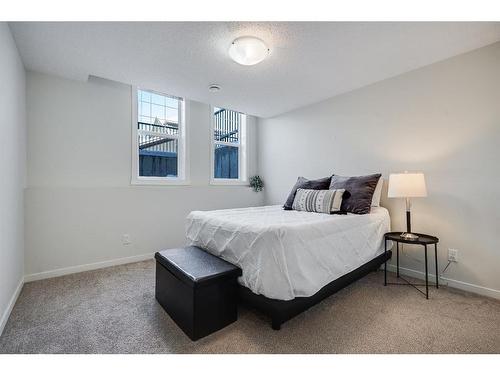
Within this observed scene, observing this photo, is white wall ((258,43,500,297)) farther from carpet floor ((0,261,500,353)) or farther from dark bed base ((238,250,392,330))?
dark bed base ((238,250,392,330))

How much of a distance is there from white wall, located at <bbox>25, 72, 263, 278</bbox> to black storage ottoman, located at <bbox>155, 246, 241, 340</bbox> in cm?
148

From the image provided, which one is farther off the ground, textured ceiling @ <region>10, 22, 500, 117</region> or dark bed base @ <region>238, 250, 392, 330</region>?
textured ceiling @ <region>10, 22, 500, 117</region>

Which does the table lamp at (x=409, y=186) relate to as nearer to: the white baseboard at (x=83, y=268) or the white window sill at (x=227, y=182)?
the white window sill at (x=227, y=182)

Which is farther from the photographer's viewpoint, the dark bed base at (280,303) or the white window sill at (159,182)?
the white window sill at (159,182)

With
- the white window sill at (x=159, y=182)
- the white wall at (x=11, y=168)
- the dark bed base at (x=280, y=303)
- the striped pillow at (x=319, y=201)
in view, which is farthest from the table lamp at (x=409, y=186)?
the white wall at (x=11, y=168)

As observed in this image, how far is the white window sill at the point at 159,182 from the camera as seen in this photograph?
10.7ft

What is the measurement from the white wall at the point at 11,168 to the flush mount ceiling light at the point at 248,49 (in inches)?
65.7

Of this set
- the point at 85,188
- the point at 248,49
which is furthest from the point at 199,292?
the point at 85,188

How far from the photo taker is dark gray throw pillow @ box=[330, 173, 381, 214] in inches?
98.0

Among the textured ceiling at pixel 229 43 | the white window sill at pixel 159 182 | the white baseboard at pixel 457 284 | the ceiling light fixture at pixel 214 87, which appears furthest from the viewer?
the white window sill at pixel 159 182

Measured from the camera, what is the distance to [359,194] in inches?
101

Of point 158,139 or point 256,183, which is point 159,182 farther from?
point 256,183

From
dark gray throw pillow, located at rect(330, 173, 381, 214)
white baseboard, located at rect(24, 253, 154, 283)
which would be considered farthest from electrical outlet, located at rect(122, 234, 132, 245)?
dark gray throw pillow, located at rect(330, 173, 381, 214)

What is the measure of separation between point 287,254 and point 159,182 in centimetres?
244
